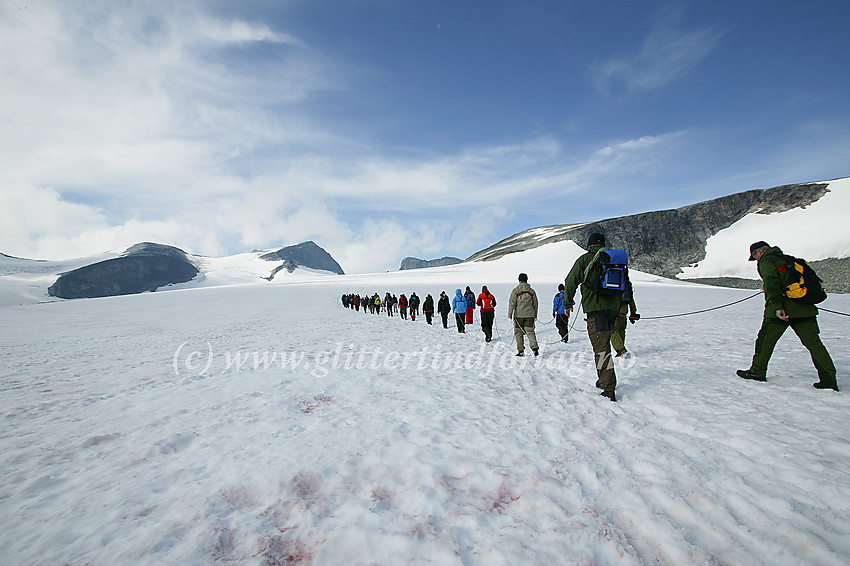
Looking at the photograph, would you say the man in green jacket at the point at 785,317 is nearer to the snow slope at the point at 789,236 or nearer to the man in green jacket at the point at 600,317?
the man in green jacket at the point at 600,317

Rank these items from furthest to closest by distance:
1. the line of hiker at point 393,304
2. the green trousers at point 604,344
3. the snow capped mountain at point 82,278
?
the snow capped mountain at point 82,278
the line of hiker at point 393,304
the green trousers at point 604,344

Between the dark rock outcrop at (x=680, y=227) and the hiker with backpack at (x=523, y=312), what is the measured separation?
300 ft

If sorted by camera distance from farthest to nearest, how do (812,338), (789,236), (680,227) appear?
1. (680,227)
2. (789,236)
3. (812,338)

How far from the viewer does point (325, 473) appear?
352 cm

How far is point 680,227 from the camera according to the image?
326 feet

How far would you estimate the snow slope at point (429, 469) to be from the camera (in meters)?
2.57

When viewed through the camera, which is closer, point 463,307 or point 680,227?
point 463,307

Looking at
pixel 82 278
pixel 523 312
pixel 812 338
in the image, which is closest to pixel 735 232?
pixel 523 312

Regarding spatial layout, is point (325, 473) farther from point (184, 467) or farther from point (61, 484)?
point (61, 484)

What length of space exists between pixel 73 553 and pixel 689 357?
10472 millimetres

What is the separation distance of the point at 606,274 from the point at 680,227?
118m

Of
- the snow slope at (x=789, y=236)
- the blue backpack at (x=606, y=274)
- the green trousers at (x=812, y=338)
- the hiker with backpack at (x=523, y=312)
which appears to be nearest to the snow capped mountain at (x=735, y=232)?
the snow slope at (x=789, y=236)

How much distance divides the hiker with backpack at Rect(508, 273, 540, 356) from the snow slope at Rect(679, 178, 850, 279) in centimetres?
9654

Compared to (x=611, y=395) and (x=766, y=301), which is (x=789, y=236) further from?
(x=611, y=395)
